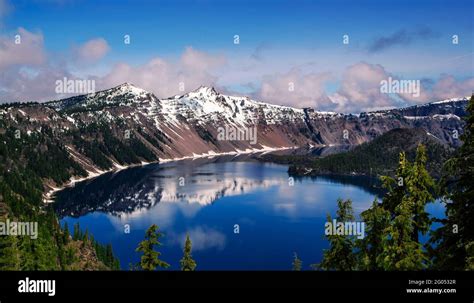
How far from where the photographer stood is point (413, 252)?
24.9m

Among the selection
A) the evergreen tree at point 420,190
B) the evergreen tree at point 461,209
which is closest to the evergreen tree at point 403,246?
the evergreen tree at point 420,190

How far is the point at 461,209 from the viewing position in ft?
64.6

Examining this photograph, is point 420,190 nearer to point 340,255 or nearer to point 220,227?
point 340,255

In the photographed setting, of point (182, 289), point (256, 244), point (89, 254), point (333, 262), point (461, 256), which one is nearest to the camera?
point (182, 289)

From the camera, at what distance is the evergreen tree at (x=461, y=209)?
63.7 ft

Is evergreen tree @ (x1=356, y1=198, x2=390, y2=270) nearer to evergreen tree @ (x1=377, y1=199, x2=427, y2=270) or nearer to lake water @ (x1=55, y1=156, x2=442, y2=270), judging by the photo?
evergreen tree @ (x1=377, y1=199, x2=427, y2=270)

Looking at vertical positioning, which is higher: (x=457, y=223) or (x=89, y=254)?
(x=457, y=223)

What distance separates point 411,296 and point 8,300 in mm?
12096

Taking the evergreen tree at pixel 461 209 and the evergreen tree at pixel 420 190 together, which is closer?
the evergreen tree at pixel 461 209

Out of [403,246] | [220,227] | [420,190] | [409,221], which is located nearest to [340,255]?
[403,246]

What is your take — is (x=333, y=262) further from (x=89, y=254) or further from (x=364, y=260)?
(x=89, y=254)

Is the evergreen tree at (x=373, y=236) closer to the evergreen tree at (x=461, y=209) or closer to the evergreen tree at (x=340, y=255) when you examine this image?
the evergreen tree at (x=340, y=255)

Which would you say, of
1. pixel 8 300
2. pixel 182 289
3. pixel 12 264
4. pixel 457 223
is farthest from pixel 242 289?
pixel 12 264

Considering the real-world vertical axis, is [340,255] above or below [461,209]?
below
